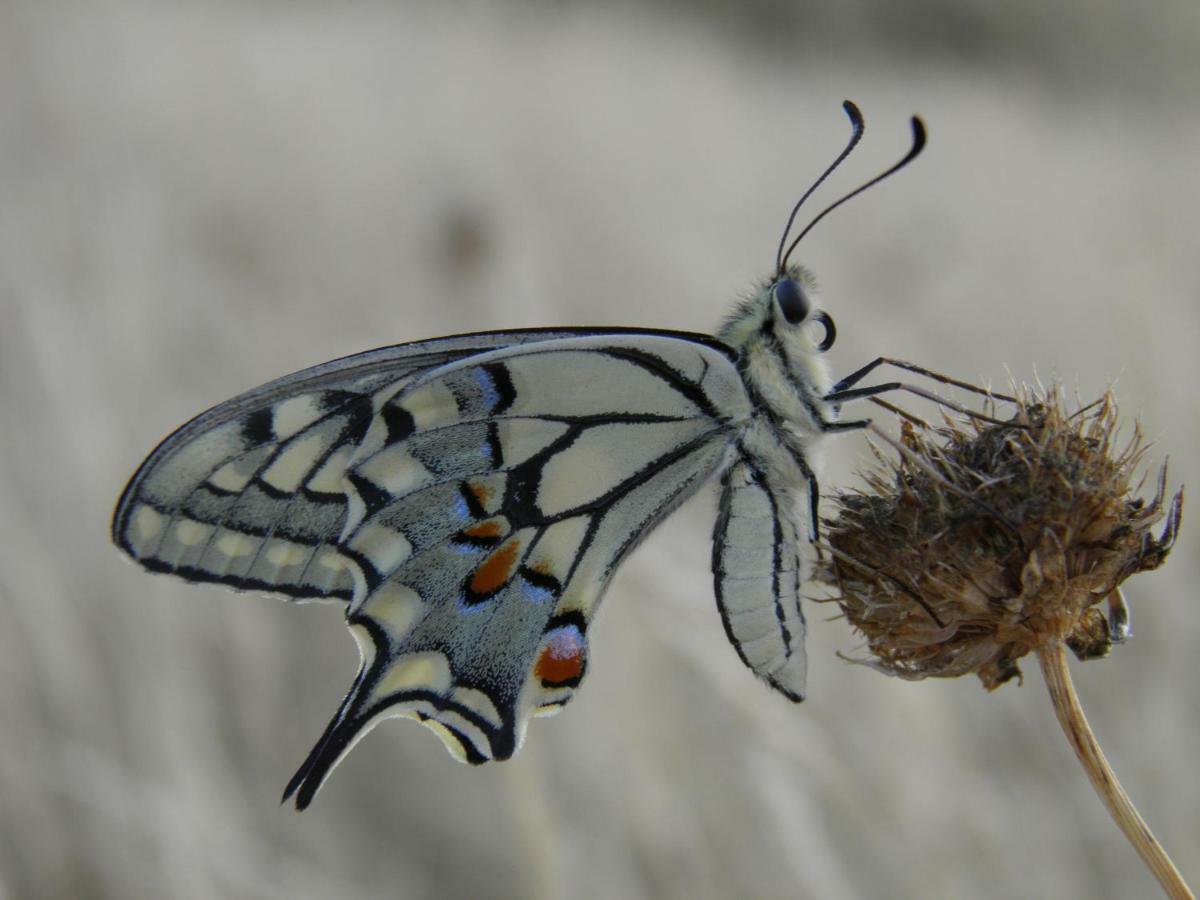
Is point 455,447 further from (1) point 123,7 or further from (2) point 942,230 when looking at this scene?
(1) point 123,7

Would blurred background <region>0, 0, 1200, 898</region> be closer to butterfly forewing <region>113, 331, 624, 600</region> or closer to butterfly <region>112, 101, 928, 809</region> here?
butterfly <region>112, 101, 928, 809</region>

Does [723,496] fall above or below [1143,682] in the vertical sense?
above

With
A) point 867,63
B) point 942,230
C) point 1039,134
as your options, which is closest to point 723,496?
point 942,230

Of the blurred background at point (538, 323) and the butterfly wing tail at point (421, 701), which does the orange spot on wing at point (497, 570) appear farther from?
the blurred background at point (538, 323)

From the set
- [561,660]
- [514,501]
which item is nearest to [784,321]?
[514,501]

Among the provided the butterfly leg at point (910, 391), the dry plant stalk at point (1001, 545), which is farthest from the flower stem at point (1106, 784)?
the butterfly leg at point (910, 391)

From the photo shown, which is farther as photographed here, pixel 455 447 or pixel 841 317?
pixel 841 317

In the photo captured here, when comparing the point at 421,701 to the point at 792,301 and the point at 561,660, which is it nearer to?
the point at 561,660
